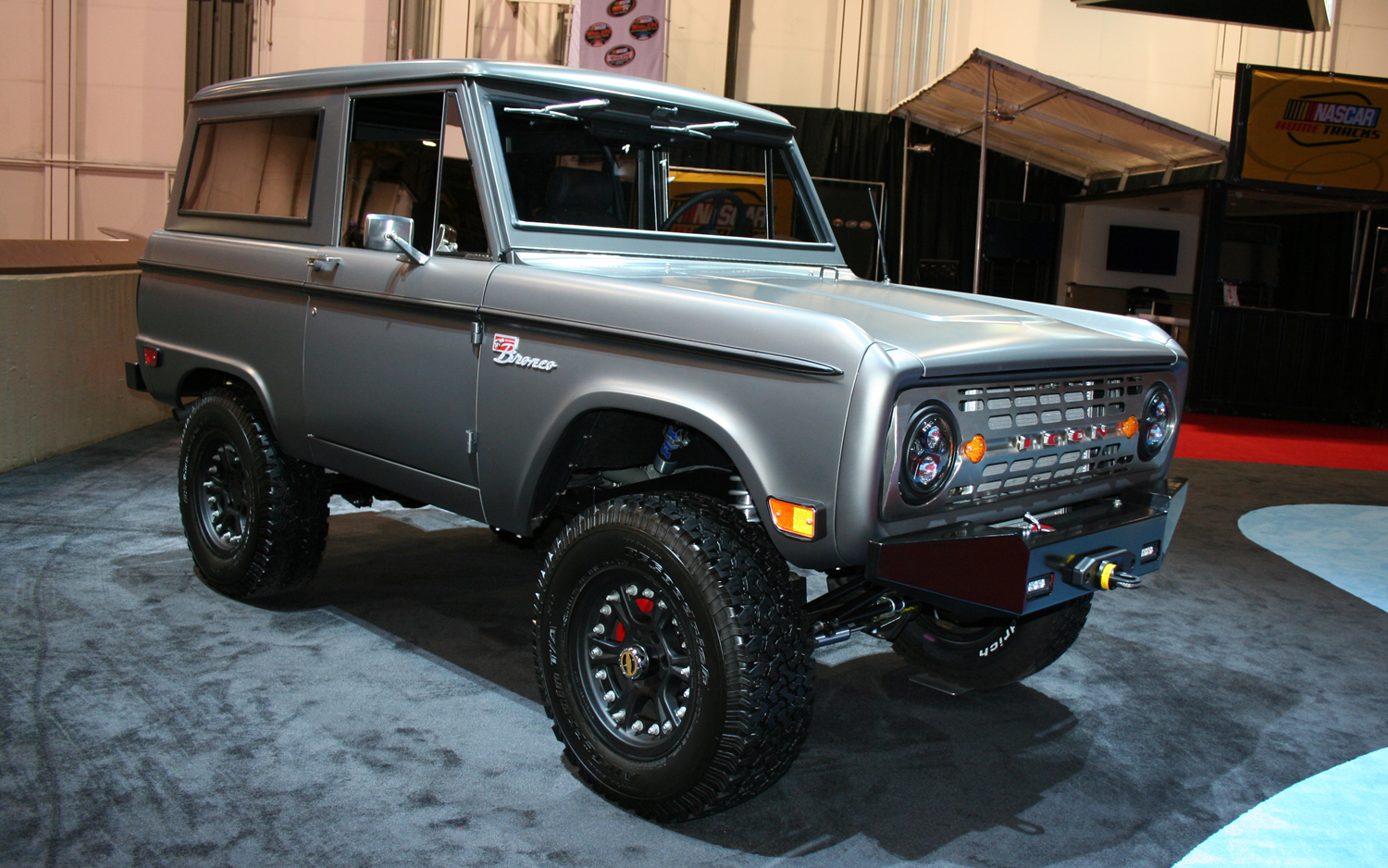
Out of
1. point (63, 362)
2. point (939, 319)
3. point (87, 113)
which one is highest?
point (87, 113)

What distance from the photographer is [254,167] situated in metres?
4.10

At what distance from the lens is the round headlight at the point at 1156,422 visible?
10.2ft

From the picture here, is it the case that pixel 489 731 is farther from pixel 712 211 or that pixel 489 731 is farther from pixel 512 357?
pixel 712 211

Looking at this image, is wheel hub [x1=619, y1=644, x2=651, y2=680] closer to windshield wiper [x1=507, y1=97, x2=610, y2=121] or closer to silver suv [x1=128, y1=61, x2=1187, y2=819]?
silver suv [x1=128, y1=61, x2=1187, y2=819]

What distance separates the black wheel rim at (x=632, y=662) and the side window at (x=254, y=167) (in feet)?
6.38

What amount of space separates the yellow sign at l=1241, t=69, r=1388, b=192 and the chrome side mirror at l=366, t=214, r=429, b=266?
36.4 feet

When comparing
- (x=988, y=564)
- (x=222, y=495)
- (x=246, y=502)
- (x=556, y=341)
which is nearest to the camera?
(x=988, y=564)

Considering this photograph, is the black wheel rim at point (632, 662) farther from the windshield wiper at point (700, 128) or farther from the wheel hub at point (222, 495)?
the wheel hub at point (222, 495)

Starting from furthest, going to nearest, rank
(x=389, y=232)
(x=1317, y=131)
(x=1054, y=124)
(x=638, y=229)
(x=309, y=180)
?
(x=1054, y=124) → (x=1317, y=131) → (x=309, y=180) → (x=638, y=229) → (x=389, y=232)

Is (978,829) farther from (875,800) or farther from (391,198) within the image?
(391,198)

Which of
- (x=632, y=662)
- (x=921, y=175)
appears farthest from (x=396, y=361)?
(x=921, y=175)

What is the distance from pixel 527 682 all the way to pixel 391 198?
169 centimetres

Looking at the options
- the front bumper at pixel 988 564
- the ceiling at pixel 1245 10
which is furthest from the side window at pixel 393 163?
the ceiling at pixel 1245 10

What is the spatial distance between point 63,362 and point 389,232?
16.6ft
